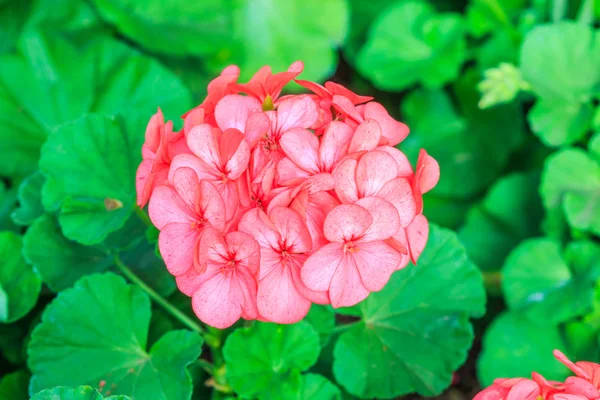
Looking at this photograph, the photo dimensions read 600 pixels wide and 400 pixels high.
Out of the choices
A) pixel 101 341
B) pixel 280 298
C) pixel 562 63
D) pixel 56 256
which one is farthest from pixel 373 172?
pixel 562 63

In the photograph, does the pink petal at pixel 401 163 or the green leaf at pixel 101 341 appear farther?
the green leaf at pixel 101 341

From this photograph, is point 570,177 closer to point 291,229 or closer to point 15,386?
point 291,229

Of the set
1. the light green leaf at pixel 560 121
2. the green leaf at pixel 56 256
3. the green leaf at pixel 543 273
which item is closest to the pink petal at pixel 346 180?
the green leaf at pixel 56 256

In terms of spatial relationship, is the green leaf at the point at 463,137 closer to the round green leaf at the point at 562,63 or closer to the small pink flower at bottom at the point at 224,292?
the round green leaf at the point at 562,63

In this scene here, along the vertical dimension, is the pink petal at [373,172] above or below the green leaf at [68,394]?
above

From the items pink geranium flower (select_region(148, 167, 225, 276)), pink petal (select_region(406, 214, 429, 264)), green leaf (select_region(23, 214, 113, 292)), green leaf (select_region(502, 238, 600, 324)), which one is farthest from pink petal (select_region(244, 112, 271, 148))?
green leaf (select_region(502, 238, 600, 324))

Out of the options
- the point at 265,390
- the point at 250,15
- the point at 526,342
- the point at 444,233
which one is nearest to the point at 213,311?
the point at 265,390

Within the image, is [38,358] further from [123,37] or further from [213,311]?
[123,37]
